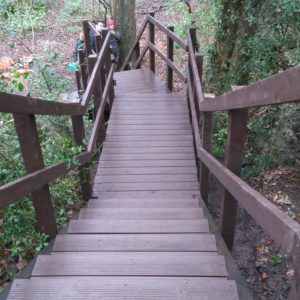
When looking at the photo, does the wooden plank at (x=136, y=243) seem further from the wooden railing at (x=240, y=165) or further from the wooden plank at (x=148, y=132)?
the wooden plank at (x=148, y=132)

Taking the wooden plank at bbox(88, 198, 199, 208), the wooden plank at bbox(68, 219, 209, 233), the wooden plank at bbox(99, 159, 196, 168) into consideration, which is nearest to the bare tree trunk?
the wooden plank at bbox(99, 159, 196, 168)

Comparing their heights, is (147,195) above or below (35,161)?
below

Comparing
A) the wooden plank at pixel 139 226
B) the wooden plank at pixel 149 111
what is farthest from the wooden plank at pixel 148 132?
the wooden plank at pixel 139 226

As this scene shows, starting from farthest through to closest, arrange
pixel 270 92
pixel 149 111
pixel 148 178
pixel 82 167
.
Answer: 1. pixel 149 111
2. pixel 148 178
3. pixel 82 167
4. pixel 270 92

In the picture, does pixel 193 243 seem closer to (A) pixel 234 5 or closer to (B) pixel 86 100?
(B) pixel 86 100

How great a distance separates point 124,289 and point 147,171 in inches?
108

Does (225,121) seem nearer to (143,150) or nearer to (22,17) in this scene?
(143,150)

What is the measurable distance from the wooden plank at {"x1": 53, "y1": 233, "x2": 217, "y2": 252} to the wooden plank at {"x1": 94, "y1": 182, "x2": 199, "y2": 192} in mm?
1602

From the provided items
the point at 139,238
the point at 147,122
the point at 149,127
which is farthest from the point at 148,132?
the point at 139,238

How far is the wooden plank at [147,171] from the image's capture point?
4.64 meters

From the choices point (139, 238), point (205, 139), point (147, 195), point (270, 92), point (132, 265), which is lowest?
point (147, 195)

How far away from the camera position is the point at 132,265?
2242 millimetres

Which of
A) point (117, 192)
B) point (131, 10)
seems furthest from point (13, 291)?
point (131, 10)

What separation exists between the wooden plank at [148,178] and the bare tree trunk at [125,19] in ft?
19.3
